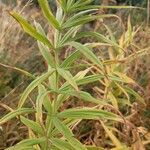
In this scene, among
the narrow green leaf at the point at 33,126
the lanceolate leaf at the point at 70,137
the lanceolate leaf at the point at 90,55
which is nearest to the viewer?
the lanceolate leaf at the point at 90,55

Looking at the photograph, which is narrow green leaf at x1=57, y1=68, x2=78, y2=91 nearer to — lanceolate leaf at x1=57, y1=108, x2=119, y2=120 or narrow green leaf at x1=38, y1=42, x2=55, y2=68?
narrow green leaf at x1=38, y1=42, x2=55, y2=68

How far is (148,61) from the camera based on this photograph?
392 cm

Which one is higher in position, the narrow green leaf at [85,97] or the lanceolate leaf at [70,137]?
the narrow green leaf at [85,97]

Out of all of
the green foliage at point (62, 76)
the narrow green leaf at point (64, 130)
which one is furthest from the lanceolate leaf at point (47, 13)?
the narrow green leaf at point (64, 130)

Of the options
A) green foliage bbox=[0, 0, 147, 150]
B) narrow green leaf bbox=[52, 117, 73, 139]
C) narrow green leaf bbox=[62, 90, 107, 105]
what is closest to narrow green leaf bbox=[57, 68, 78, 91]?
green foliage bbox=[0, 0, 147, 150]

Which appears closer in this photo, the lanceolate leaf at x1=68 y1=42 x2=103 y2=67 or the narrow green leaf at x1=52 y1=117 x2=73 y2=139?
the lanceolate leaf at x1=68 y1=42 x2=103 y2=67

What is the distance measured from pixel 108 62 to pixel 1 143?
1.17m

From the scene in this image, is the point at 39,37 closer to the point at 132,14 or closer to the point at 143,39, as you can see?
the point at 143,39

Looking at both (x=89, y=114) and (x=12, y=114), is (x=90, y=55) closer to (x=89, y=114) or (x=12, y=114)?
(x=89, y=114)

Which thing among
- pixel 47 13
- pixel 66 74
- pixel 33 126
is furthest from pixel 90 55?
pixel 33 126

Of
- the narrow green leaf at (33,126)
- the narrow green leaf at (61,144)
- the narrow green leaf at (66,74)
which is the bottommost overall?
the narrow green leaf at (61,144)

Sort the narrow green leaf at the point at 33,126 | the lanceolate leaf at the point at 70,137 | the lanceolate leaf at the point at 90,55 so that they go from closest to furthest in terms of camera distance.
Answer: the lanceolate leaf at the point at 90,55 → the lanceolate leaf at the point at 70,137 → the narrow green leaf at the point at 33,126

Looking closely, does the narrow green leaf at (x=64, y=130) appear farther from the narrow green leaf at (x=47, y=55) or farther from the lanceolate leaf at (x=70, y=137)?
the narrow green leaf at (x=47, y=55)

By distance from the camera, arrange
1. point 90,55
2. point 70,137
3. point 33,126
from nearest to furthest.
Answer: point 90,55 → point 70,137 → point 33,126
